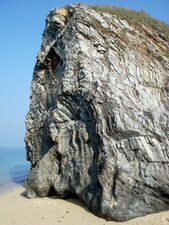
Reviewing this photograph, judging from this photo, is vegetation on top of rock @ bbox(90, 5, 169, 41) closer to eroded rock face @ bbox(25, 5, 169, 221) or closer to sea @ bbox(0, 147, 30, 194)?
eroded rock face @ bbox(25, 5, 169, 221)

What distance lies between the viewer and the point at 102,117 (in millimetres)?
17656

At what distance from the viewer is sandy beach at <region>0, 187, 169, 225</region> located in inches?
599

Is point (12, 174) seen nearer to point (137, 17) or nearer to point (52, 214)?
point (137, 17)

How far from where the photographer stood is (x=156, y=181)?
15.8m

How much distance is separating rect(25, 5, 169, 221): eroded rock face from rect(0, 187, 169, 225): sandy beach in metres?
0.47

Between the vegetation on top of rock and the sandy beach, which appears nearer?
the sandy beach

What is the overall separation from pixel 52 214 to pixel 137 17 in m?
12.7

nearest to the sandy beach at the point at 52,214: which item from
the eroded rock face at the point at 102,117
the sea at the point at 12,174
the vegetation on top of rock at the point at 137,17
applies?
the eroded rock face at the point at 102,117

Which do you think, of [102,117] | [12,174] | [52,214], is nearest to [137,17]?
[102,117]

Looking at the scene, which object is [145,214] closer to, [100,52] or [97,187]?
[97,187]

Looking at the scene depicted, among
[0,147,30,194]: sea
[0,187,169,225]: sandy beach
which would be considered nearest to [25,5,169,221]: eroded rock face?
[0,187,169,225]: sandy beach

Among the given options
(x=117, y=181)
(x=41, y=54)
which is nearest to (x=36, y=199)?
(x=117, y=181)

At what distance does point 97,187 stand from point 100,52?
24.7ft

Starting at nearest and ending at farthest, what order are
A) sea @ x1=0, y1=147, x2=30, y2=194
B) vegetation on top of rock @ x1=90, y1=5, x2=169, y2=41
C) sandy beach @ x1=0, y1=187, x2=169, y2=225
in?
sandy beach @ x1=0, y1=187, x2=169, y2=225
vegetation on top of rock @ x1=90, y1=5, x2=169, y2=41
sea @ x1=0, y1=147, x2=30, y2=194
